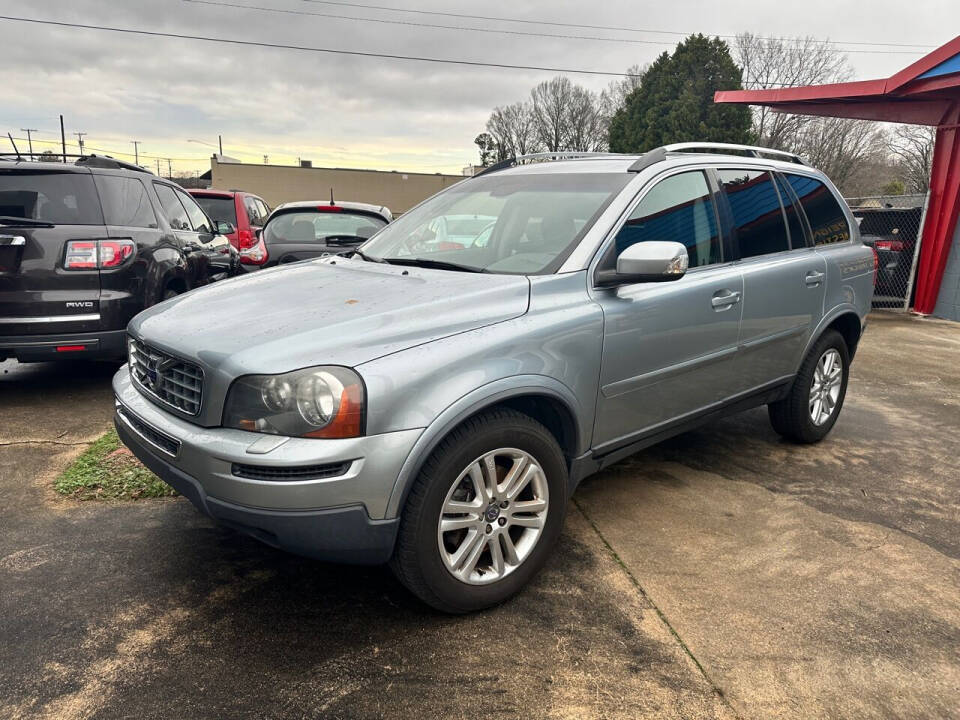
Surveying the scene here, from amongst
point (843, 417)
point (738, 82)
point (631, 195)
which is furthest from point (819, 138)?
point (631, 195)

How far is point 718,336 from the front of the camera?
3.52 metres

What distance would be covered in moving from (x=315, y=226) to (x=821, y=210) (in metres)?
5.13

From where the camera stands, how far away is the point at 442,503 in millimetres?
2365

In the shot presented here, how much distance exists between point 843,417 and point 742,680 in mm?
3729

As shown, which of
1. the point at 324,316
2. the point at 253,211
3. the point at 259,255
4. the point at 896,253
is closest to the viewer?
the point at 324,316

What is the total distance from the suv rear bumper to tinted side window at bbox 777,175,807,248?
4552 mm

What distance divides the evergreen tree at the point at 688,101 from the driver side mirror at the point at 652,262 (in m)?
33.5

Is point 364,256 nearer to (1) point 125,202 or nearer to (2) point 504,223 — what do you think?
(2) point 504,223

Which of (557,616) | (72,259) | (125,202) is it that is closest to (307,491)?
(557,616)

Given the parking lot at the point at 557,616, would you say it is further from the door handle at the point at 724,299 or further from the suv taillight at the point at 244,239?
the suv taillight at the point at 244,239

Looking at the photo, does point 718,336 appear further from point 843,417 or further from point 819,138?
point 819,138

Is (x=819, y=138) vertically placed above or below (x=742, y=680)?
above

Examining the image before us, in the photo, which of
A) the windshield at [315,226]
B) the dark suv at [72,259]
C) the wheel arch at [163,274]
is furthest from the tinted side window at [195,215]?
the dark suv at [72,259]

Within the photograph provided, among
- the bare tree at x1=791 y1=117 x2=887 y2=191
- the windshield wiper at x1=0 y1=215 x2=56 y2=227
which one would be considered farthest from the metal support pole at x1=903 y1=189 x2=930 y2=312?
the bare tree at x1=791 y1=117 x2=887 y2=191
